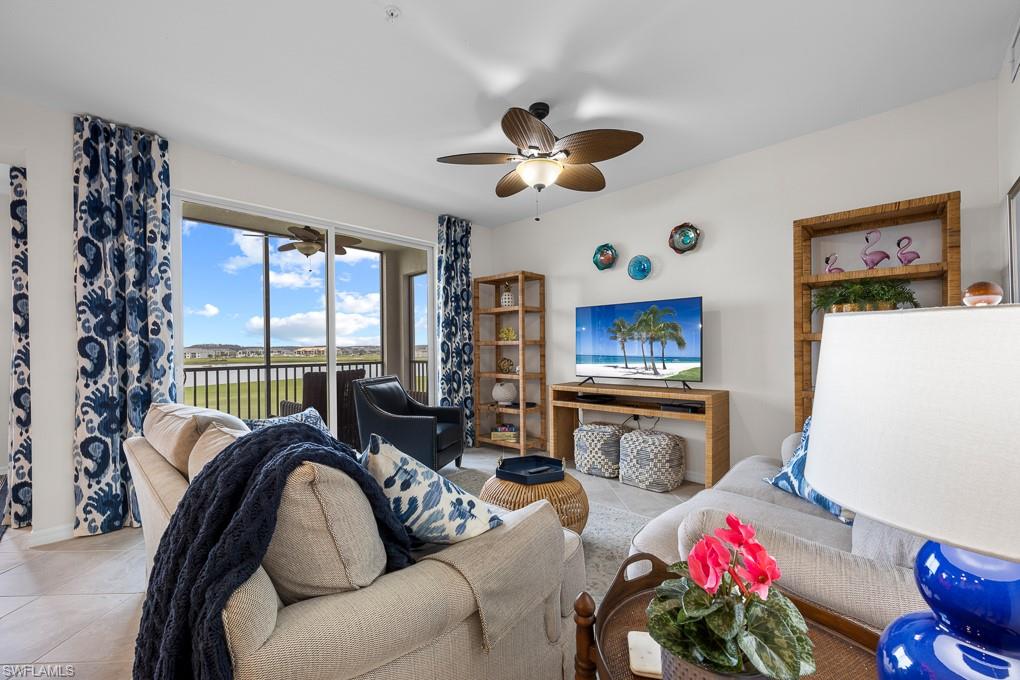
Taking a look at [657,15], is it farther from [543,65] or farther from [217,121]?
[217,121]

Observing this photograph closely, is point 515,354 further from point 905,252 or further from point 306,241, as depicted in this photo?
point 905,252

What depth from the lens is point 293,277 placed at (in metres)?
3.92

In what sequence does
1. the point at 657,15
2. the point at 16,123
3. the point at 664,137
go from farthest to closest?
the point at 664,137
the point at 16,123
the point at 657,15

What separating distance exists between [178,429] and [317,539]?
3.24 ft

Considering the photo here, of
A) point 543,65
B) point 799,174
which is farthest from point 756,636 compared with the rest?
point 799,174

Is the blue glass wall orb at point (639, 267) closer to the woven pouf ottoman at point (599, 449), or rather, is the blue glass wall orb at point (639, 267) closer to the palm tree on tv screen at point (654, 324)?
the palm tree on tv screen at point (654, 324)

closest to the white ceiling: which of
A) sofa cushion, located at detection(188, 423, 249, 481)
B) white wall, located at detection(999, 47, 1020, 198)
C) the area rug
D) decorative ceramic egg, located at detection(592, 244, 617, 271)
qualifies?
white wall, located at detection(999, 47, 1020, 198)

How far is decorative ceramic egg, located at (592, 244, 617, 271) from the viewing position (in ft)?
13.7

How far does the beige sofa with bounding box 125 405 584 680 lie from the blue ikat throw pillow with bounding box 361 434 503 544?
0.05 m

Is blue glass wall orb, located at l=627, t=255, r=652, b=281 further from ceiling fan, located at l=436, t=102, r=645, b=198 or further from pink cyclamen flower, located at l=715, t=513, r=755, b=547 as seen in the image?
pink cyclamen flower, located at l=715, t=513, r=755, b=547

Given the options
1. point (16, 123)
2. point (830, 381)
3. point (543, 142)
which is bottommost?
point (830, 381)

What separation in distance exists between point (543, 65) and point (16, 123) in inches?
118

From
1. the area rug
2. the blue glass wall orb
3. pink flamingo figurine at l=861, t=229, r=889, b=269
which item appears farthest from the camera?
the blue glass wall orb

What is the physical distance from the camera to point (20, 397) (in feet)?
9.06
